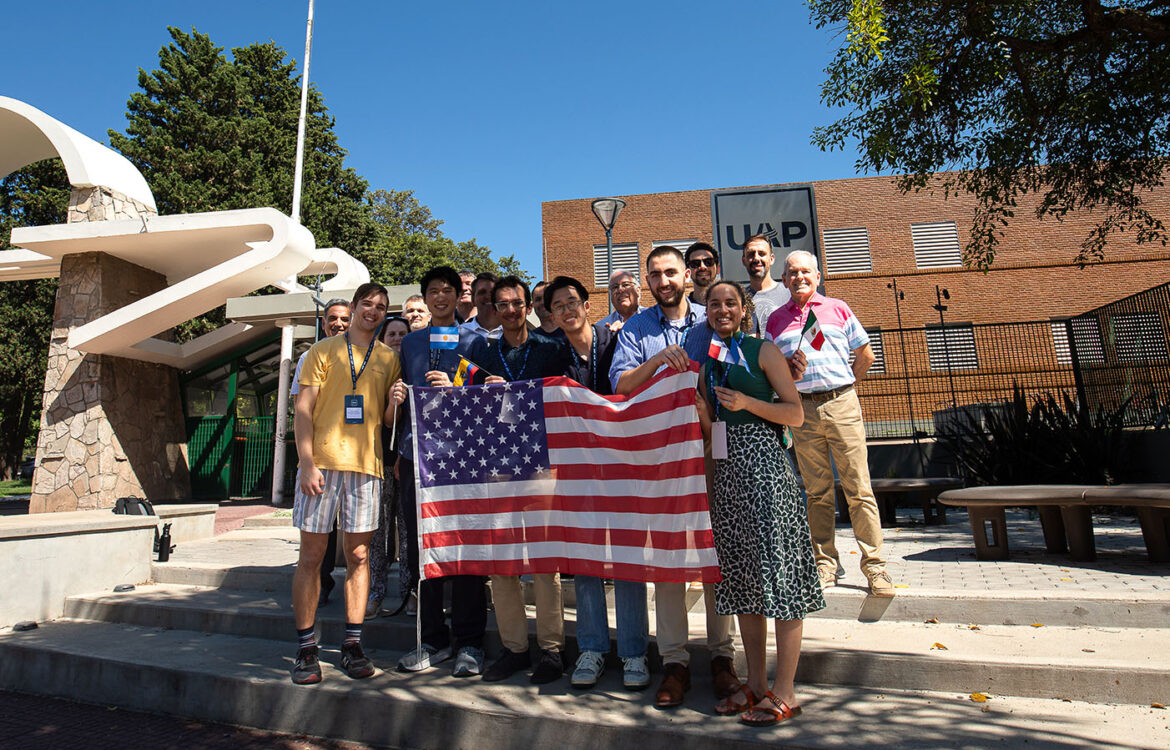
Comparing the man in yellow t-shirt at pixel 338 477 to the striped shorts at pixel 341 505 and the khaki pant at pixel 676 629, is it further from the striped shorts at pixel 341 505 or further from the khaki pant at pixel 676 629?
the khaki pant at pixel 676 629

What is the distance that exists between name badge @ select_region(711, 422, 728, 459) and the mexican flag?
115 centimetres

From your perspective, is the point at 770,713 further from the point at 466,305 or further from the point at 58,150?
the point at 58,150

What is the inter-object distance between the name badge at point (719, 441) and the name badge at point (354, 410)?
6.97ft

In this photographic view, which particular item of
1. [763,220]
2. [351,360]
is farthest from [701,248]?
[351,360]

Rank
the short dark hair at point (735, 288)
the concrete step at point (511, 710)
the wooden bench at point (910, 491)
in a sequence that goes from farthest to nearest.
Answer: the wooden bench at point (910, 491) < the short dark hair at point (735, 288) < the concrete step at point (511, 710)

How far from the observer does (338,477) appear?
156 inches

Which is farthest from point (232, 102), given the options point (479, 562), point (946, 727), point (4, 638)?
point (946, 727)

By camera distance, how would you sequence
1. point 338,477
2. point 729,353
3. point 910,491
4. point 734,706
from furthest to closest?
point 910,491, point 338,477, point 729,353, point 734,706

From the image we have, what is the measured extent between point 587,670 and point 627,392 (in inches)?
57.5

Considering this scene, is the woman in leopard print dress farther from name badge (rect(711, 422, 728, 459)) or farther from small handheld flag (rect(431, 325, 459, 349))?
small handheld flag (rect(431, 325, 459, 349))

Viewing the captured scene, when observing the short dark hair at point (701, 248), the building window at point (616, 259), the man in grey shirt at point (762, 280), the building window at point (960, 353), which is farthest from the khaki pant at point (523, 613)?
the building window at point (616, 259)

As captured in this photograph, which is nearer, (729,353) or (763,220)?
(729,353)

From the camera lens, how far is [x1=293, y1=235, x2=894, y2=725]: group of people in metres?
3.12

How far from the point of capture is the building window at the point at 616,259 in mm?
30606
